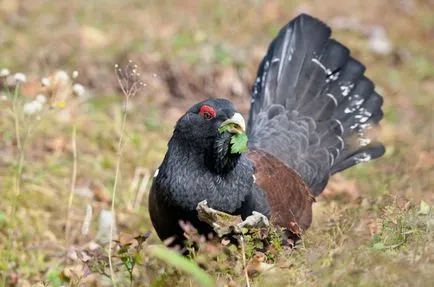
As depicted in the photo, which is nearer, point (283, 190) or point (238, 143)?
point (238, 143)

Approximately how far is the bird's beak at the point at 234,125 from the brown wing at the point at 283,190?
2.02 feet

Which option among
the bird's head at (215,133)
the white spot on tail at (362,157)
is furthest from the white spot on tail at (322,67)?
the bird's head at (215,133)

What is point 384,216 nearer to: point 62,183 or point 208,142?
point 208,142

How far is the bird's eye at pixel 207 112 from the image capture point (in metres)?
4.79

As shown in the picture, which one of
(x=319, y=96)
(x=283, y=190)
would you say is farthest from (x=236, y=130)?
(x=319, y=96)

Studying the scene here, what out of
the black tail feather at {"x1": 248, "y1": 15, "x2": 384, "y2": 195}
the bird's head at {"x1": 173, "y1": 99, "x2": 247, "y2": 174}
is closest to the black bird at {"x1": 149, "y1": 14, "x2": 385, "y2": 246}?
the black tail feather at {"x1": 248, "y1": 15, "x2": 384, "y2": 195}

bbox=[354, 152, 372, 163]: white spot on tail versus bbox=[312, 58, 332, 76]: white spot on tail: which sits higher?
bbox=[312, 58, 332, 76]: white spot on tail

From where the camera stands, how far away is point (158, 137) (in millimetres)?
8039

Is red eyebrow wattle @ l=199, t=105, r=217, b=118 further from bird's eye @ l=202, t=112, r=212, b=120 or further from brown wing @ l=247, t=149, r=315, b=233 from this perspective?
brown wing @ l=247, t=149, r=315, b=233

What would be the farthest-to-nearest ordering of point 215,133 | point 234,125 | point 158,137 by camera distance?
point 158,137 → point 215,133 → point 234,125

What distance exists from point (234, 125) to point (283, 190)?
0.97m

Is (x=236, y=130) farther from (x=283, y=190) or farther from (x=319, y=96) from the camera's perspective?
(x=319, y=96)

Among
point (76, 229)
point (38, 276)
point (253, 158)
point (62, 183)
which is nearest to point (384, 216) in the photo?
point (253, 158)

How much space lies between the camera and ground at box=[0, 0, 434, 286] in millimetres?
3727
